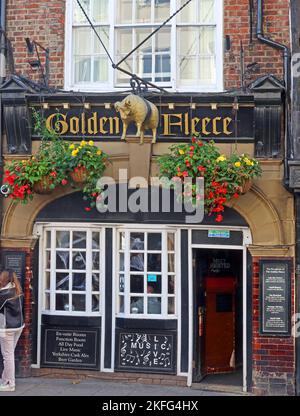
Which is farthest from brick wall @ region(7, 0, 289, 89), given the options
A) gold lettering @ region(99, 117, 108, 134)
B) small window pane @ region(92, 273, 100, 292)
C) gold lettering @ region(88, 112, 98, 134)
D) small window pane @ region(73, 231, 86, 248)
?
small window pane @ region(92, 273, 100, 292)

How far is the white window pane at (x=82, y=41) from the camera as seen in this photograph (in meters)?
9.91

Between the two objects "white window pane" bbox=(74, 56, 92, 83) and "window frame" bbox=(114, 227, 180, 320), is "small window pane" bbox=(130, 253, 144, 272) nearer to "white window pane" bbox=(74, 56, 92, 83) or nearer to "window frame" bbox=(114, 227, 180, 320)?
"window frame" bbox=(114, 227, 180, 320)

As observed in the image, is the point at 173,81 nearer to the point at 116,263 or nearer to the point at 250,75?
the point at 250,75

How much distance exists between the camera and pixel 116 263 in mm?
9766

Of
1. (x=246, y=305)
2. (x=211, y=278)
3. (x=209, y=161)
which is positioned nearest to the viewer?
(x=209, y=161)

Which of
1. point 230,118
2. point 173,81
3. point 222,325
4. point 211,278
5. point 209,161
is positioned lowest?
point 222,325

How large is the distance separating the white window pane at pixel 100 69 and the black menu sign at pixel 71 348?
12.0 feet

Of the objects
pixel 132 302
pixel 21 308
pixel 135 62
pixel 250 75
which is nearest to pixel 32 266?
Answer: pixel 21 308

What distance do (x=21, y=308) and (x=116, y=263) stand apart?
4.96 feet

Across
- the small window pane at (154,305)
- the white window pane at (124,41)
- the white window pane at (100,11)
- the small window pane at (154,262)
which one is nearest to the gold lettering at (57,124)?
the white window pane at (124,41)

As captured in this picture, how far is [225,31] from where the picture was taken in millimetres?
9469

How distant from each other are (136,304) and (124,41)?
151 inches

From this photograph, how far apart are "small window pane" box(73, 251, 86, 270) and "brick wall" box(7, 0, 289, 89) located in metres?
2.47

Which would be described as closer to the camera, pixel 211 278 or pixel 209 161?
pixel 209 161
